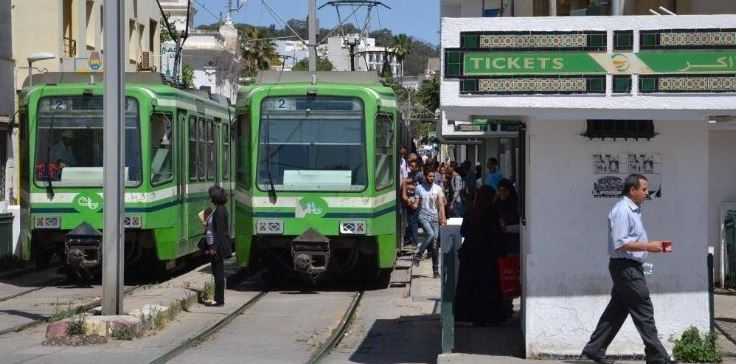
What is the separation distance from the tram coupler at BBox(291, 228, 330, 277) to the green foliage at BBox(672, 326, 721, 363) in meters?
7.90

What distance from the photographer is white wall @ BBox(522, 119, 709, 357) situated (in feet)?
37.9

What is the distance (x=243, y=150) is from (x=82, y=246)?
278cm

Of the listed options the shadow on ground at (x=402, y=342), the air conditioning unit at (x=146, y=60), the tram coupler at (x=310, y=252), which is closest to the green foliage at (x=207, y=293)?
the tram coupler at (x=310, y=252)

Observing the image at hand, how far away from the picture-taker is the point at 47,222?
1962 cm

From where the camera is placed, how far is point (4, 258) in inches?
920

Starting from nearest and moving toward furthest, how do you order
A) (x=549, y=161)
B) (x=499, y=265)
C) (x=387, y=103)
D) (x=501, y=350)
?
(x=549, y=161) → (x=501, y=350) → (x=499, y=265) → (x=387, y=103)

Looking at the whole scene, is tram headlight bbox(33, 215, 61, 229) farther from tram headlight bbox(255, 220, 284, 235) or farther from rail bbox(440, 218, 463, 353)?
rail bbox(440, 218, 463, 353)

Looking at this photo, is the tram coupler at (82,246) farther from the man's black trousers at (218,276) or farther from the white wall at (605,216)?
the white wall at (605,216)

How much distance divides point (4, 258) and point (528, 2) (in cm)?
1086

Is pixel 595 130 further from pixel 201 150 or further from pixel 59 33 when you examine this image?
pixel 59 33

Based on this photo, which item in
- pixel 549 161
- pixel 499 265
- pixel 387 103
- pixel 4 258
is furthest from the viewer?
pixel 4 258

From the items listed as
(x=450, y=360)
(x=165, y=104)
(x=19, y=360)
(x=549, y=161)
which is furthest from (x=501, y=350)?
(x=165, y=104)

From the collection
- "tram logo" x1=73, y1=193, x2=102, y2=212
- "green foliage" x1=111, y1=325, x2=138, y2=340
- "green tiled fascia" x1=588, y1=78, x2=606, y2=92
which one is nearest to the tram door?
"tram logo" x1=73, y1=193, x2=102, y2=212

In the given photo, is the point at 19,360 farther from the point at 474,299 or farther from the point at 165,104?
the point at 165,104
